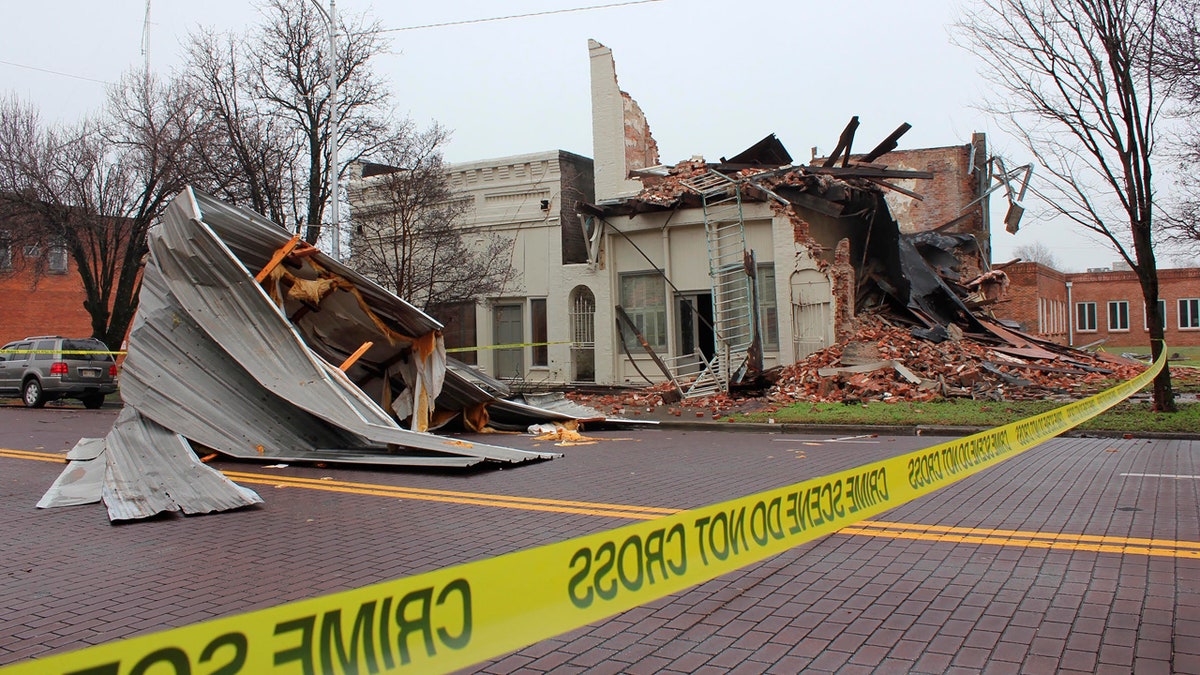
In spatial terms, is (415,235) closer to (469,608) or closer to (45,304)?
(469,608)

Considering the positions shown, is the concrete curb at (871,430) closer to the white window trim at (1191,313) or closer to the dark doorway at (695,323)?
the dark doorway at (695,323)

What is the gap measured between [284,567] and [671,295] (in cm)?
1746

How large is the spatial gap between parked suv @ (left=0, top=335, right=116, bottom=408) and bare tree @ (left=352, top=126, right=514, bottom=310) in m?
6.88

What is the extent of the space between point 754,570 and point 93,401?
22139 mm

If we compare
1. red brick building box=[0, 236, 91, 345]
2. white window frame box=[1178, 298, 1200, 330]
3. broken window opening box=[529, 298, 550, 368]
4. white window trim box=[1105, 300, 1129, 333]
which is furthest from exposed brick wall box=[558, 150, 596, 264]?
white window frame box=[1178, 298, 1200, 330]

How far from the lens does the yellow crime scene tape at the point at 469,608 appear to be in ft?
6.26

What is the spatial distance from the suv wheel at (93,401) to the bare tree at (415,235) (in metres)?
7.25

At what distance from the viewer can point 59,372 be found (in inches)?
866

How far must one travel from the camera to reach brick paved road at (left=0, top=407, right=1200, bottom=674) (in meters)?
4.24

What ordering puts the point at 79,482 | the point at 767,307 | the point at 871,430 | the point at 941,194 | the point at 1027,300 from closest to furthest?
the point at 79,482 → the point at 871,430 → the point at 767,307 → the point at 941,194 → the point at 1027,300

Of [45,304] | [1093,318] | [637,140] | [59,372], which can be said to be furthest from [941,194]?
[45,304]

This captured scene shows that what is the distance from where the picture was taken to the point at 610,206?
75.0 feet

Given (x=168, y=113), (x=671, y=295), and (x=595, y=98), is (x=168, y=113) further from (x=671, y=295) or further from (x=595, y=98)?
(x=671, y=295)

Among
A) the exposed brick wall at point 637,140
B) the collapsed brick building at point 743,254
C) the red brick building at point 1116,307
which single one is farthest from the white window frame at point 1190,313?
the exposed brick wall at point 637,140
